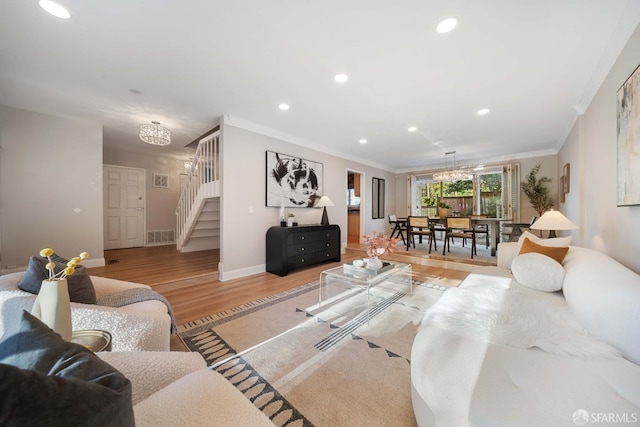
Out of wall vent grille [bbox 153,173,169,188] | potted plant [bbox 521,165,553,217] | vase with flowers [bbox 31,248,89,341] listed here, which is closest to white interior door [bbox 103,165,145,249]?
wall vent grille [bbox 153,173,169,188]

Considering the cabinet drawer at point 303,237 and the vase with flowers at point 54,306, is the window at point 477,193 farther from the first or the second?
the vase with flowers at point 54,306

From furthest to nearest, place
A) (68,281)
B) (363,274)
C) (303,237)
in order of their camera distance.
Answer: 1. (303,237)
2. (363,274)
3. (68,281)

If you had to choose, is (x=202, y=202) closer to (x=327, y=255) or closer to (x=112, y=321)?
(x=327, y=255)

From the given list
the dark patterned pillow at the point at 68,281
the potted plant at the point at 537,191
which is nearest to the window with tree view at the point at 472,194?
the potted plant at the point at 537,191

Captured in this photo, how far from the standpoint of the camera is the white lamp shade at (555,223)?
255cm

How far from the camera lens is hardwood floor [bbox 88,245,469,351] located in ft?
9.05

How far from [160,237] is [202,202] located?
296 cm

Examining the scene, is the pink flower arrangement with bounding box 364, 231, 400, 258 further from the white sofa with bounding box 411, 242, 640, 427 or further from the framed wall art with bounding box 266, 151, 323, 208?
the framed wall art with bounding box 266, 151, 323, 208

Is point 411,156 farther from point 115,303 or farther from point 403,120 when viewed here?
point 115,303

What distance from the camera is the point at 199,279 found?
3527 millimetres

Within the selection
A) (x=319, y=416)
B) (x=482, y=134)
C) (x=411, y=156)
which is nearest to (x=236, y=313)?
→ (x=319, y=416)

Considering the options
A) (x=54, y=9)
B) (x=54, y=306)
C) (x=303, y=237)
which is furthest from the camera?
(x=303, y=237)

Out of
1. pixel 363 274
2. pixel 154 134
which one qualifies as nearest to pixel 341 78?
pixel 363 274

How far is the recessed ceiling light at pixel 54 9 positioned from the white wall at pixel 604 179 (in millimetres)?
4197
